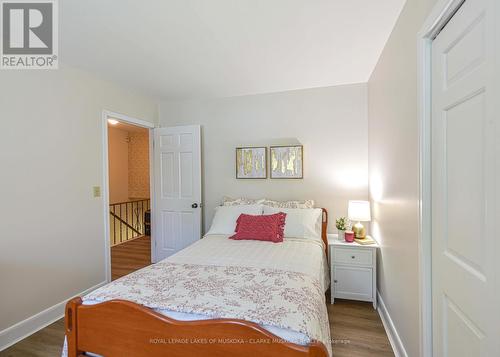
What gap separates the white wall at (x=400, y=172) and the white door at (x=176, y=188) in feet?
7.42

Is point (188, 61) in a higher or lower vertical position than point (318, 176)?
A: higher

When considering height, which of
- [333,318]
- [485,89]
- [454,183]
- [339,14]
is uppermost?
[339,14]

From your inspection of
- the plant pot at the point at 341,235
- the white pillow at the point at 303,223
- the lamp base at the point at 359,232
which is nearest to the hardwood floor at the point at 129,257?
the white pillow at the point at 303,223

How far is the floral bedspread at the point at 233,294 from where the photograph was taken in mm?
1208

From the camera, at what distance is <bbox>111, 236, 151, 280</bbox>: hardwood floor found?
3.40 m

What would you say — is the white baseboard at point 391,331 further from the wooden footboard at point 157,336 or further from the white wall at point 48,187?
the white wall at point 48,187

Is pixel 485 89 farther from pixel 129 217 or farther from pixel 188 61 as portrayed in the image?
pixel 129 217

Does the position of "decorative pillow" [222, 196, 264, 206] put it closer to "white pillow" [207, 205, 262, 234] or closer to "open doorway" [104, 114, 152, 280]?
"white pillow" [207, 205, 262, 234]

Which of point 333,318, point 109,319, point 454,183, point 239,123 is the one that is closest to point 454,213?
point 454,183

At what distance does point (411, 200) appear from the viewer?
1502 mm

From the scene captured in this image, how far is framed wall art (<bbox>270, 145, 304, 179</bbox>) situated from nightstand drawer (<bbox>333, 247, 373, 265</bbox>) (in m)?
1.05

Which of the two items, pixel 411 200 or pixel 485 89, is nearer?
pixel 485 89

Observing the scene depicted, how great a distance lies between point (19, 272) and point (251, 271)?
6.56 feet

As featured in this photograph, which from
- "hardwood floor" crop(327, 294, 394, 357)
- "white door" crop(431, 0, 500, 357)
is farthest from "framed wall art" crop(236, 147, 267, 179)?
"white door" crop(431, 0, 500, 357)
